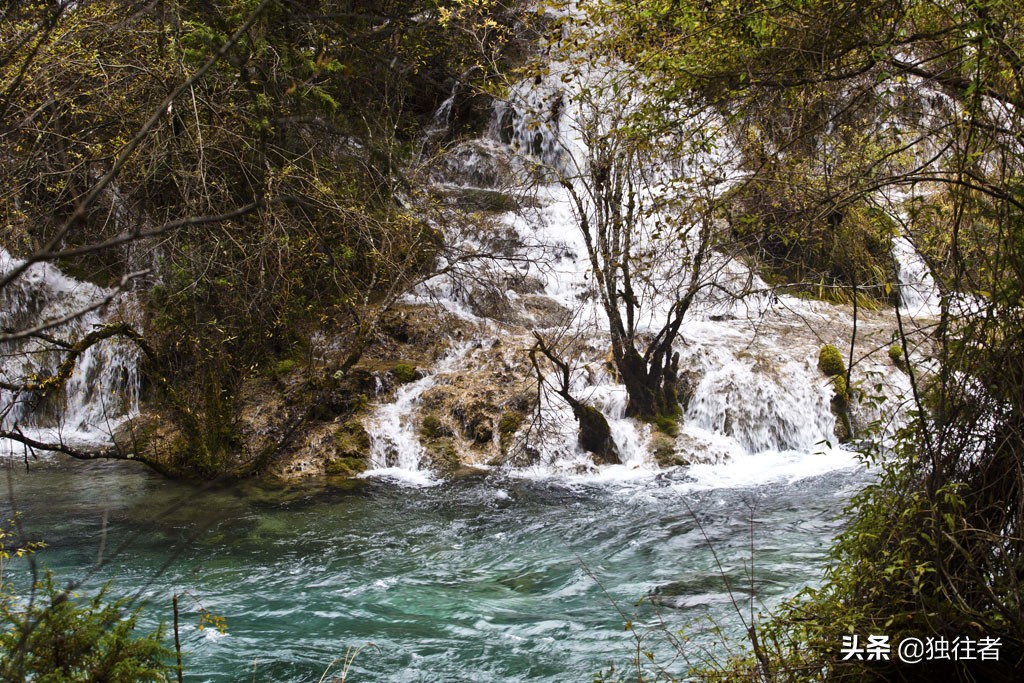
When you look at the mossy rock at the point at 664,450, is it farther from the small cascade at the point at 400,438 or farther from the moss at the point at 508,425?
the small cascade at the point at 400,438

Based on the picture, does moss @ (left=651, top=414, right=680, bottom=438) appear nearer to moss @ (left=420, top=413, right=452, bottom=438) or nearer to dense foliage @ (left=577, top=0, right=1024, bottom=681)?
moss @ (left=420, top=413, right=452, bottom=438)

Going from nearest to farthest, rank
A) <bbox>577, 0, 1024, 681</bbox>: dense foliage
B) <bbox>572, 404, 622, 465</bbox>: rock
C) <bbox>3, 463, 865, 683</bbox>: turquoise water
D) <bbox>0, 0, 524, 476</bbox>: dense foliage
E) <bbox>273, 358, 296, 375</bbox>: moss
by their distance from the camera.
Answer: <bbox>577, 0, 1024, 681</bbox>: dense foliage, <bbox>3, 463, 865, 683</bbox>: turquoise water, <bbox>0, 0, 524, 476</bbox>: dense foliage, <bbox>572, 404, 622, 465</bbox>: rock, <bbox>273, 358, 296, 375</bbox>: moss

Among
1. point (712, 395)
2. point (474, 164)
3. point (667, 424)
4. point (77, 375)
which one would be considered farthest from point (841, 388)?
point (77, 375)

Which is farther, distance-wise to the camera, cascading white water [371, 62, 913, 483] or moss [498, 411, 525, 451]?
moss [498, 411, 525, 451]

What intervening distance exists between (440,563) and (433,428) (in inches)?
134

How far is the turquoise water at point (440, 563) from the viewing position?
544cm

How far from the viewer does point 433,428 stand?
1044 cm

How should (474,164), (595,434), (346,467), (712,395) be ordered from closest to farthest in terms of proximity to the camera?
(346,467) → (595,434) → (712,395) → (474,164)

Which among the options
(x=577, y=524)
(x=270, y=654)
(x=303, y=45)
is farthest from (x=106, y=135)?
(x=577, y=524)

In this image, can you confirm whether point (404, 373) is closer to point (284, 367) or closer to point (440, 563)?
point (284, 367)

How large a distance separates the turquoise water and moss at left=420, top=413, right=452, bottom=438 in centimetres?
108

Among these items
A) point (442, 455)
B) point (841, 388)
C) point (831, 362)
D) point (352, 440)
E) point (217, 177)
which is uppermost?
point (217, 177)

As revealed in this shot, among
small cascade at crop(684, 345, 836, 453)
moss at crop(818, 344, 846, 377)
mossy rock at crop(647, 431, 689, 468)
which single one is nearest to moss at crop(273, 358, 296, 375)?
mossy rock at crop(647, 431, 689, 468)

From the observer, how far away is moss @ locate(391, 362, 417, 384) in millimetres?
11125
